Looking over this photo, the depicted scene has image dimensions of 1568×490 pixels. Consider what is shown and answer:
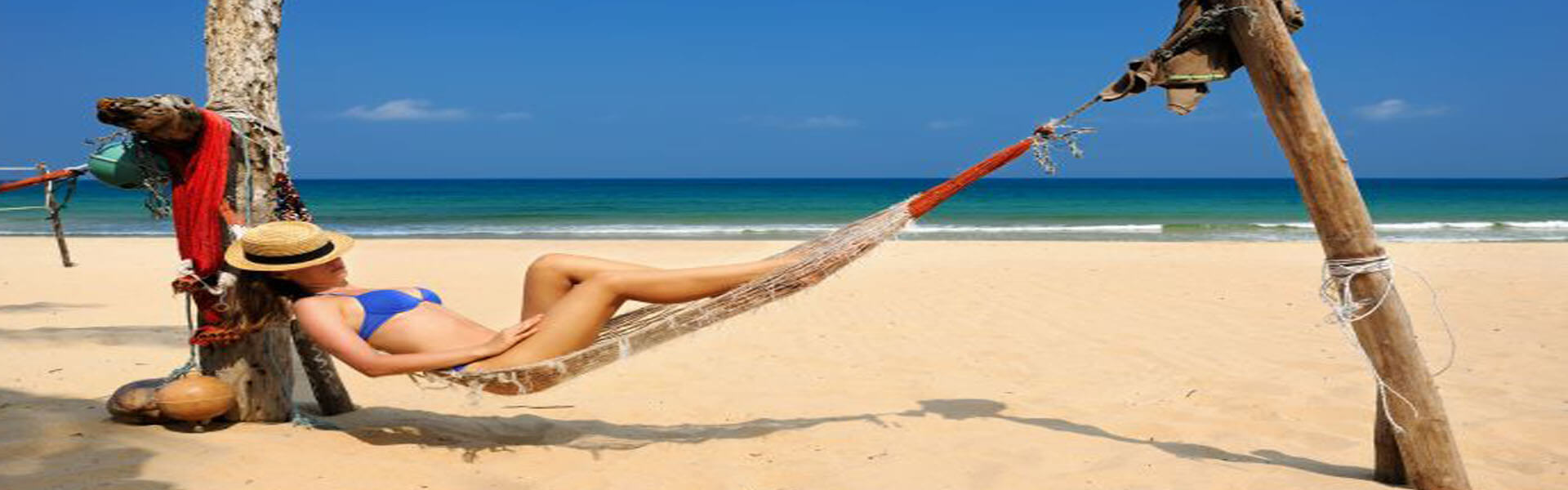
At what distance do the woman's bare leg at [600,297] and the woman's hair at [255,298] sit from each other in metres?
0.58

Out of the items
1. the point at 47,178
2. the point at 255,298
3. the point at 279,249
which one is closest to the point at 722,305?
the point at 279,249

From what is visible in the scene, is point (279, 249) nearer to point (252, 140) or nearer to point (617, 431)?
point (252, 140)

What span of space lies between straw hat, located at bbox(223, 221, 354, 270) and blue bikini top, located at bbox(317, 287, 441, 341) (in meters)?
0.12

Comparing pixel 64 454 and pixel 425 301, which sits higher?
pixel 425 301

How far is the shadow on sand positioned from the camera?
3189 millimetres

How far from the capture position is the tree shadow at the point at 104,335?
501 centimetres

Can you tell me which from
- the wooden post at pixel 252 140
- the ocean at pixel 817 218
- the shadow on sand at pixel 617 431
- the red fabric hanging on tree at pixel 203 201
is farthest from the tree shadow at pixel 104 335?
the ocean at pixel 817 218

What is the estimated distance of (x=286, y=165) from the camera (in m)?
3.17

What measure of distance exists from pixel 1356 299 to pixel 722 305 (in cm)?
155

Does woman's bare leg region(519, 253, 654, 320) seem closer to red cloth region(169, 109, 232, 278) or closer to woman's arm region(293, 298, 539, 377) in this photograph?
woman's arm region(293, 298, 539, 377)

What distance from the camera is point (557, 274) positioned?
9.81 feet

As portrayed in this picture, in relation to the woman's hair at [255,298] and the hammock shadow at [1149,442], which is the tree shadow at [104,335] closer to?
the woman's hair at [255,298]

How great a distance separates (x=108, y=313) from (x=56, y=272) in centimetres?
320

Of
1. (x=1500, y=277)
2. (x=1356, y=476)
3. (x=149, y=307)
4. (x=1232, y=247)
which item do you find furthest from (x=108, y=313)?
(x=1232, y=247)
